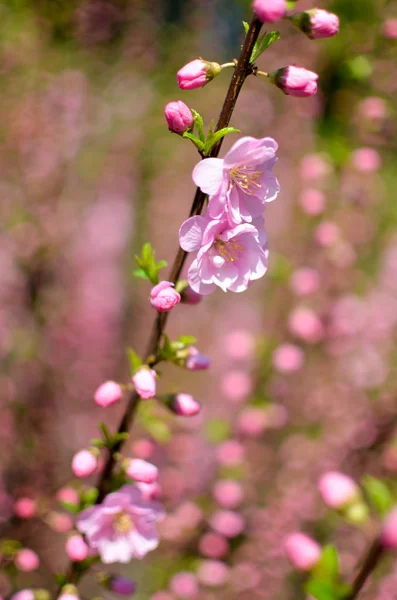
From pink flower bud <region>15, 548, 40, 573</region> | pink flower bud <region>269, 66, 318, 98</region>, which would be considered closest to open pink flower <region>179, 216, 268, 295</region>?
pink flower bud <region>269, 66, 318, 98</region>

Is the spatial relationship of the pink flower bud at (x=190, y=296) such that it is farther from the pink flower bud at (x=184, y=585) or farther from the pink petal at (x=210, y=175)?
the pink flower bud at (x=184, y=585)

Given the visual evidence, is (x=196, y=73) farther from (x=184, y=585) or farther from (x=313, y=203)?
(x=184, y=585)

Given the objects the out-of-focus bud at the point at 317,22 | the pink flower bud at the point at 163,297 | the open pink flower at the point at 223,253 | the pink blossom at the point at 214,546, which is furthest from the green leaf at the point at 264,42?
the pink blossom at the point at 214,546

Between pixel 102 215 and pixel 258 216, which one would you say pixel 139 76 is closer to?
pixel 102 215

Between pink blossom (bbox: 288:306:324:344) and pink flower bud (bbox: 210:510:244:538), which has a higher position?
pink blossom (bbox: 288:306:324:344)

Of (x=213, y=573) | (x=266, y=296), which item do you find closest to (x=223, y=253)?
(x=213, y=573)

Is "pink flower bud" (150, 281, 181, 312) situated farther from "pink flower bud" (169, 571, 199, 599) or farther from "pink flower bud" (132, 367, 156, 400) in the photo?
"pink flower bud" (169, 571, 199, 599)
